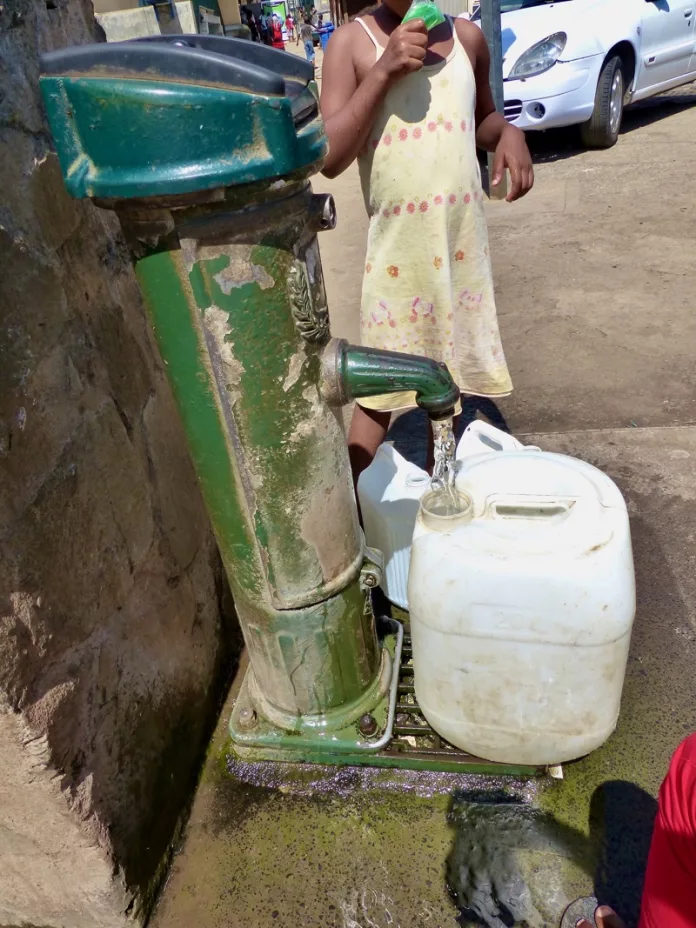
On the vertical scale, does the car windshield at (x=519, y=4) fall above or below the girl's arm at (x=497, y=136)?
below

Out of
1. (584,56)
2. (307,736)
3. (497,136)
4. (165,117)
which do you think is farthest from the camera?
(584,56)

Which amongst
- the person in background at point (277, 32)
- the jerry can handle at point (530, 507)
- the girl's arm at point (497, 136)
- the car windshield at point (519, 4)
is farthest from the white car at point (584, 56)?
the person in background at point (277, 32)

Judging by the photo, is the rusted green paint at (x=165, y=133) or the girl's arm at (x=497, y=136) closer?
the rusted green paint at (x=165, y=133)

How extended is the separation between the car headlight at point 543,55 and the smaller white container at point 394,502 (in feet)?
16.4

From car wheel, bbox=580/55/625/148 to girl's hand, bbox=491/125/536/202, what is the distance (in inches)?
190

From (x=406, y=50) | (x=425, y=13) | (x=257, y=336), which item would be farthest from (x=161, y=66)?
(x=425, y=13)

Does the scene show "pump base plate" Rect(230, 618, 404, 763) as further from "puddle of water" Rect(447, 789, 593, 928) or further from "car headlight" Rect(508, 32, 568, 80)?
"car headlight" Rect(508, 32, 568, 80)

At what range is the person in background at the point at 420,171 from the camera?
1.69 metres

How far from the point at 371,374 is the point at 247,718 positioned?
953mm

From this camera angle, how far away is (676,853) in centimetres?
97

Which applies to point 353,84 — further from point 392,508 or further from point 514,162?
point 392,508

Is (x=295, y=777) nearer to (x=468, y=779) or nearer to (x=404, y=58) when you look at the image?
(x=468, y=779)

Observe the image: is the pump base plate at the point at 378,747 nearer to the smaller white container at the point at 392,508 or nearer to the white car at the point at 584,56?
the smaller white container at the point at 392,508

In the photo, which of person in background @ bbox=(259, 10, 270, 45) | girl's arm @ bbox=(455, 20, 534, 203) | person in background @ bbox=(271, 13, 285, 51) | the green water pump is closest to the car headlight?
girl's arm @ bbox=(455, 20, 534, 203)
